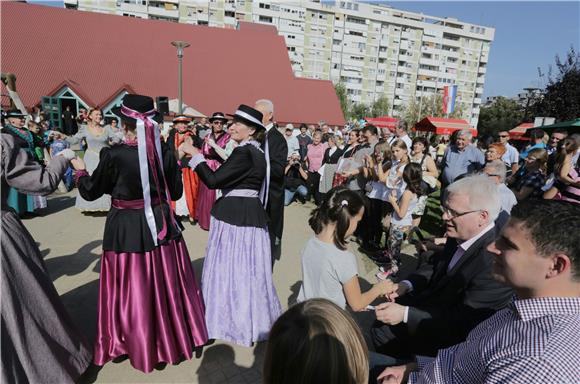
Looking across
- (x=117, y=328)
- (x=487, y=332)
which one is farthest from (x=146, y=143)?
(x=487, y=332)

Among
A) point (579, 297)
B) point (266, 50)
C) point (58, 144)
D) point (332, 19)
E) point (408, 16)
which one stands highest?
point (408, 16)

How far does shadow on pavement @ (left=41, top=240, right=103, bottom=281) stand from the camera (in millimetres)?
4332

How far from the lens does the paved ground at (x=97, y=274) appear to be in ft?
8.93

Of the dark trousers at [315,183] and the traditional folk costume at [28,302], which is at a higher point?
the traditional folk costume at [28,302]

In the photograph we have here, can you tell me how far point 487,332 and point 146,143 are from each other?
2.45 m

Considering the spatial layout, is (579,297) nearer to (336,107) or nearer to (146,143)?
(146,143)

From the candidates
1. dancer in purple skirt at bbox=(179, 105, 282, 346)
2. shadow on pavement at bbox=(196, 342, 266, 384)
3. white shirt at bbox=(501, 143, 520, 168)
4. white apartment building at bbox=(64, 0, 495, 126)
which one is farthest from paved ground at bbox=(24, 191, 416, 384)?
white apartment building at bbox=(64, 0, 495, 126)

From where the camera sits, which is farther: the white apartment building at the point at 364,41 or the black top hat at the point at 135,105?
the white apartment building at the point at 364,41

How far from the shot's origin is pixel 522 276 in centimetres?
134

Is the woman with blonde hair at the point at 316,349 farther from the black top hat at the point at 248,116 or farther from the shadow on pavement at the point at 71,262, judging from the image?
the shadow on pavement at the point at 71,262

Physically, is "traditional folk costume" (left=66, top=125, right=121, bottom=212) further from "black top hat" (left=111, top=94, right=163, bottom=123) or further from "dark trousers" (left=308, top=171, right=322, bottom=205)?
"dark trousers" (left=308, top=171, right=322, bottom=205)

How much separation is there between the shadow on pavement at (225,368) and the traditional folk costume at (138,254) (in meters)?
0.20

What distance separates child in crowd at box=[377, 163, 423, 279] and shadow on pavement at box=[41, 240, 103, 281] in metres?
3.90

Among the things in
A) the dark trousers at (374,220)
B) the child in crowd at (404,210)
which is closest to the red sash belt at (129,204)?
the child in crowd at (404,210)
